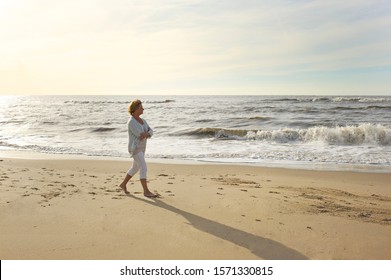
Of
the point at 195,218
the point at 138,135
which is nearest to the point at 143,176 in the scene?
the point at 138,135

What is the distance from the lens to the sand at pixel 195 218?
3.92 metres

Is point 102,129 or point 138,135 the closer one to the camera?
point 138,135

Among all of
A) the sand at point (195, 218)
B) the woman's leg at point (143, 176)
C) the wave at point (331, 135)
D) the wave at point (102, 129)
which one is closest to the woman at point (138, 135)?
the woman's leg at point (143, 176)

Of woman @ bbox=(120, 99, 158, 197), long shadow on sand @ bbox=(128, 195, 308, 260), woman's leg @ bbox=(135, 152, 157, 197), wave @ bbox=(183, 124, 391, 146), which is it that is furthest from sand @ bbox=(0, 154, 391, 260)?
wave @ bbox=(183, 124, 391, 146)

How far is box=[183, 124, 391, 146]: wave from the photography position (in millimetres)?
16094

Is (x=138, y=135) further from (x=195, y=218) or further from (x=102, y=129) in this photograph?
(x=102, y=129)

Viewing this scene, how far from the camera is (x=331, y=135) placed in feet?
56.0

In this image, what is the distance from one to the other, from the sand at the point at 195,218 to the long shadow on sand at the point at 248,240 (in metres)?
0.01

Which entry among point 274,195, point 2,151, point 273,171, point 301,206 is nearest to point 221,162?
point 273,171

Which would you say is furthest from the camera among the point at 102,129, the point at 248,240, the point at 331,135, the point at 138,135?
the point at 102,129

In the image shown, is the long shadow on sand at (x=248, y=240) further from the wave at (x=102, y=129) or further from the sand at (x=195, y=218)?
the wave at (x=102, y=129)

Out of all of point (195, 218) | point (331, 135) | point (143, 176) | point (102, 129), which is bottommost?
point (102, 129)

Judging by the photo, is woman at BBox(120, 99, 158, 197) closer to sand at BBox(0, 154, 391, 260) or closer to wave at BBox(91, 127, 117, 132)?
sand at BBox(0, 154, 391, 260)

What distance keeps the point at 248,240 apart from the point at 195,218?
1.09m
